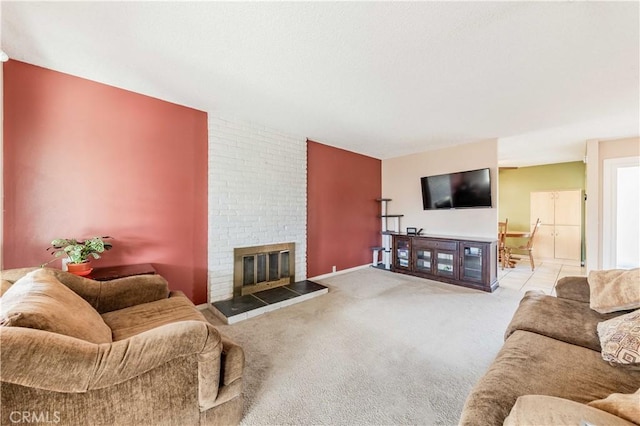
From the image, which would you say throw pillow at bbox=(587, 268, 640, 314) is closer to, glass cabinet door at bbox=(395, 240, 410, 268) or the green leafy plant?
glass cabinet door at bbox=(395, 240, 410, 268)

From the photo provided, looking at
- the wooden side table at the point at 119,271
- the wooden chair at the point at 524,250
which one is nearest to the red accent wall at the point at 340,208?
the wooden side table at the point at 119,271

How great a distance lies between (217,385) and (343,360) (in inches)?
43.1

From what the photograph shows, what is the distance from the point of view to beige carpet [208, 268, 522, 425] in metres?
→ 1.52

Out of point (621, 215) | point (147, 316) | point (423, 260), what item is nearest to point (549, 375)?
point (147, 316)

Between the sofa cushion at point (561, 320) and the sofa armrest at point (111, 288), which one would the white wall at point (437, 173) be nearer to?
the sofa cushion at point (561, 320)

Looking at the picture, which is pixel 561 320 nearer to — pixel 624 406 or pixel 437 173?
pixel 624 406

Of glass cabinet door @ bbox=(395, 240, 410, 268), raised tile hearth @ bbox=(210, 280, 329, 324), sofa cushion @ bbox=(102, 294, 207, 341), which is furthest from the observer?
glass cabinet door @ bbox=(395, 240, 410, 268)

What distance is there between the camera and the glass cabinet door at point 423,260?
175 inches

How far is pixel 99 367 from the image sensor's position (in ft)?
3.16

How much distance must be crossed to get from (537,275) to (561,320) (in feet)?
13.1

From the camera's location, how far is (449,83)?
91.0 inches

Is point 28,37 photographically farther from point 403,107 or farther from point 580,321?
point 580,321

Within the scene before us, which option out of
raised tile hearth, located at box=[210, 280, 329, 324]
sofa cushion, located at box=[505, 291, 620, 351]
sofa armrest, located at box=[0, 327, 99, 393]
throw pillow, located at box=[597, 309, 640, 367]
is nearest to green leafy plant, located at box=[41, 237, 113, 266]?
raised tile hearth, located at box=[210, 280, 329, 324]

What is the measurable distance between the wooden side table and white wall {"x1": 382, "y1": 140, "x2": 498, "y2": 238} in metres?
4.50
